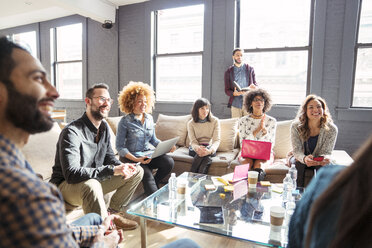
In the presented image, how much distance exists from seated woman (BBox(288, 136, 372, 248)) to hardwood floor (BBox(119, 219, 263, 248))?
1594 mm

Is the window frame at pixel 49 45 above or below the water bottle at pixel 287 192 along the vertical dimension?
above

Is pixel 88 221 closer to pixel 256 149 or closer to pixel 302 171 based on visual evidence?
pixel 256 149

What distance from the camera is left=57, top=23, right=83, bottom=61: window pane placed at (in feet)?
20.3

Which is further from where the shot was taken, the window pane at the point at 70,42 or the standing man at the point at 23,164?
the window pane at the point at 70,42

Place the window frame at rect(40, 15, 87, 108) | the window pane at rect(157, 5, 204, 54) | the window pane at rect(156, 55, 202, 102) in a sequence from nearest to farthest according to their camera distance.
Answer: the window pane at rect(157, 5, 204, 54) < the window pane at rect(156, 55, 202, 102) < the window frame at rect(40, 15, 87, 108)

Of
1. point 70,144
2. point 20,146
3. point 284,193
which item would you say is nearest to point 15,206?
point 20,146

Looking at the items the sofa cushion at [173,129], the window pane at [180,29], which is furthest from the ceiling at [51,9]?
the sofa cushion at [173,129]

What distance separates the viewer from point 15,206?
1.92ft

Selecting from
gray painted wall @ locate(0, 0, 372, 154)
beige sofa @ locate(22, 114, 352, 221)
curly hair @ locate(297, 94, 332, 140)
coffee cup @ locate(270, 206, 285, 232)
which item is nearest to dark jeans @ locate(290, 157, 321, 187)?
beige sofa @ locate(22, 114, 352, 221)

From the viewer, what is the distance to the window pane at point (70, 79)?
20.9 feet

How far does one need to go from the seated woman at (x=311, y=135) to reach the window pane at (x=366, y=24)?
69.3 inches

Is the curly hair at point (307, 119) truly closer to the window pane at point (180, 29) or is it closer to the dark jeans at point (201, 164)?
the dark jeans at point (201, 164)

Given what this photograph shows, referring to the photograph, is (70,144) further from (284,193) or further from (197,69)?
(197,69)

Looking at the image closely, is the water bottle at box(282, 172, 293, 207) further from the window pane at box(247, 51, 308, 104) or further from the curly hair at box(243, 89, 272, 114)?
the window pane at box(247, 51, 308, 104)
